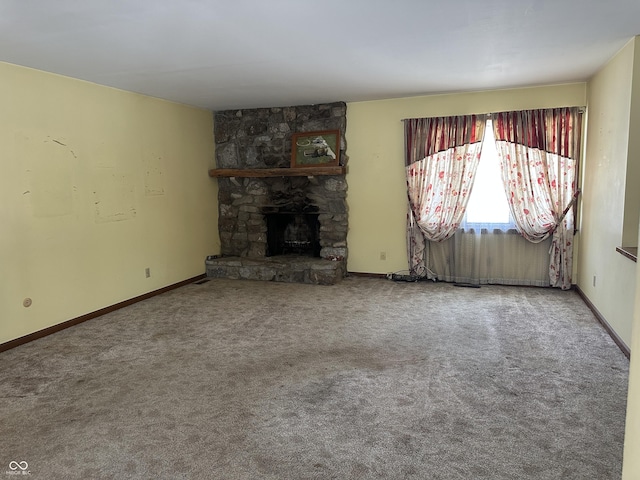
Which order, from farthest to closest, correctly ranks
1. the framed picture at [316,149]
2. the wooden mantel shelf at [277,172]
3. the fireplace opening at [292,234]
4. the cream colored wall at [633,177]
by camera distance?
the fireplace opening at [292,234]
the framed picture at [316,149]
the wooden mantel shelf at [277,172]
the cream colored wall at [633,177]

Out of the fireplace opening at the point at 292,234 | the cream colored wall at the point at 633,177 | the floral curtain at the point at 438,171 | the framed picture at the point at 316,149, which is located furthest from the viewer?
the fireplace opening at the point at 292,234

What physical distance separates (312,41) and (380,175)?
8.70 ft

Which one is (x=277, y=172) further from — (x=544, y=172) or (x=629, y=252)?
(x=629, y=252)

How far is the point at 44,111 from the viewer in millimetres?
3686

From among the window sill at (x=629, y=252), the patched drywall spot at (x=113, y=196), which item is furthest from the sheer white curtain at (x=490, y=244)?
the patched drywall spot at (x=113, y=196)

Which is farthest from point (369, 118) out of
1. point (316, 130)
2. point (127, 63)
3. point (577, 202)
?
point (127, 63)

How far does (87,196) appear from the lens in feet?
13.5

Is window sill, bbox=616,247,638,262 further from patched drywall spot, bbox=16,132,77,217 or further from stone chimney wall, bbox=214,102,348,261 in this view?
patched drywall spot, bbox=16,132,77,217

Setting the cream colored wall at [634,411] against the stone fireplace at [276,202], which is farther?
the stone fireplace at [276,202]

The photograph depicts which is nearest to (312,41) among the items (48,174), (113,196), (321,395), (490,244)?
(321,395)

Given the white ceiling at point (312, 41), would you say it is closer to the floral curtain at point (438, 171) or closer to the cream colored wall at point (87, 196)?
the cream colored wall at point (87, 196)

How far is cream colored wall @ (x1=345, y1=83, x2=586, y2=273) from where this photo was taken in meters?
5.23

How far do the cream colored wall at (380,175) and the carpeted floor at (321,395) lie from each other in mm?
1396

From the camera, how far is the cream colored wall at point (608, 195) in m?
3.28
